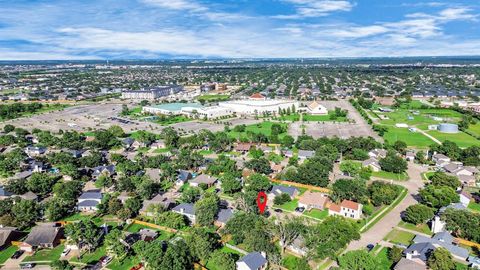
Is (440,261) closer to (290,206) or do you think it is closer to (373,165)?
(290,206)

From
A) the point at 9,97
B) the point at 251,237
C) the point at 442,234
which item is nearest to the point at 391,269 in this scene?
the point at 442,234

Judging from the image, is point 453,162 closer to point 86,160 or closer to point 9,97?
point 86,160

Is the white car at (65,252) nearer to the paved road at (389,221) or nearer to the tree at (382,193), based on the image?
the paved road at (389,221)

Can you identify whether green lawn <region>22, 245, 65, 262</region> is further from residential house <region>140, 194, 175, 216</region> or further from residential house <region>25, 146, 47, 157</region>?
residential house <region>25, 146, 47, 157</region>

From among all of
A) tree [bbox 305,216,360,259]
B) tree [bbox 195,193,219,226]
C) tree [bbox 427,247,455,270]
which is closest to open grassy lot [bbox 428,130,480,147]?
tree [bbox 305,216,360,259]

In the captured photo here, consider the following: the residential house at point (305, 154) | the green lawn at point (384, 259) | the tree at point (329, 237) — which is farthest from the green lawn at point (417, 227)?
the residential house at point (305, 154)

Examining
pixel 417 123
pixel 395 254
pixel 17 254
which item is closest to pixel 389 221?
pixel 395 254
